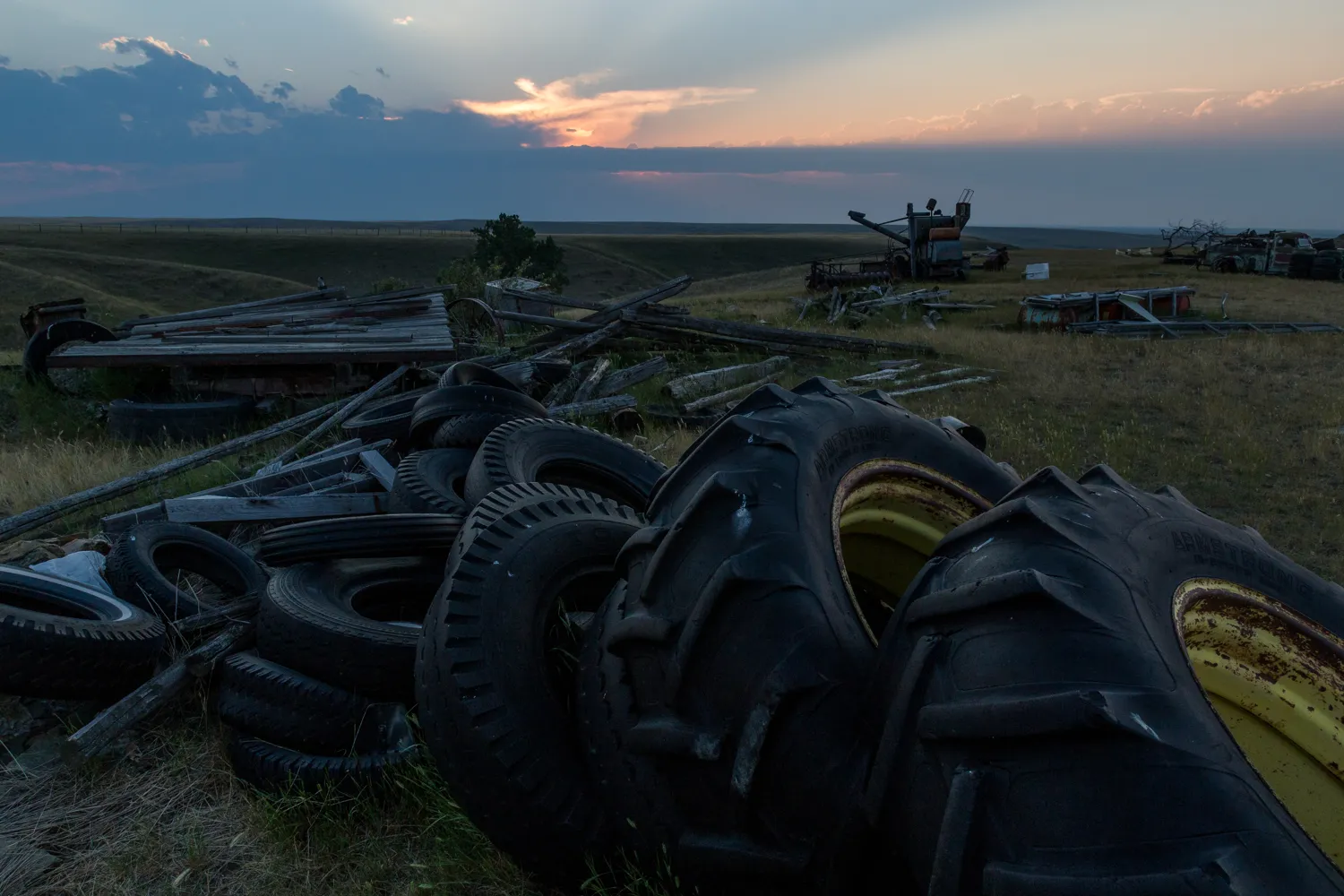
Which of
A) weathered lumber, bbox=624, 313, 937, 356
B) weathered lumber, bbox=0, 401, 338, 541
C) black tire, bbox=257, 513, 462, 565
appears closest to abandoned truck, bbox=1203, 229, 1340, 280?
weathered lumber, bbox=624, 313, 937, 356

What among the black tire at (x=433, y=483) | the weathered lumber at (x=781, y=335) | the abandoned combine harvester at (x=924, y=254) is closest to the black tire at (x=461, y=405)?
the black tire at (x=433, y=483)

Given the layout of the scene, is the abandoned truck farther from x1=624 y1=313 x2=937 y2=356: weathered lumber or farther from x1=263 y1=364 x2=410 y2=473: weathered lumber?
x1=263 y1=364 x2=410 y2=473: weathered lumber

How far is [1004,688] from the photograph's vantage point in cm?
182

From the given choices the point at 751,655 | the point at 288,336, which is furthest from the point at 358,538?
the point at 288,336

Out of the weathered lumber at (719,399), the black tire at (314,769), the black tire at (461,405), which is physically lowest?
the black tire at (314,769)

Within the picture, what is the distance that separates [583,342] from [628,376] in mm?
1781

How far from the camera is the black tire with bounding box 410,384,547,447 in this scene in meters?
6.54

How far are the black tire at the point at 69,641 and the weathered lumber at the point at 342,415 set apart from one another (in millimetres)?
3078

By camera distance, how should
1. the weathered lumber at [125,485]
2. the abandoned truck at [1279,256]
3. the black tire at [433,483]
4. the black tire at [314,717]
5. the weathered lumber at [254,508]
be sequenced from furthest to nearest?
the abandoned truck at [1279,256]
the weathered lumber at [125,485]
the weathered lumber at [254,508]
the black tire at [433,483]
the black tire at [314,717]

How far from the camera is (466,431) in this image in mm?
6262

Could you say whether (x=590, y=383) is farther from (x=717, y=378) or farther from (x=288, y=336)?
(x=288, y=336)

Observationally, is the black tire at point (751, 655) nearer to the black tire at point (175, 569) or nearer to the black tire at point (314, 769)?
the black tire at point (314, 769)

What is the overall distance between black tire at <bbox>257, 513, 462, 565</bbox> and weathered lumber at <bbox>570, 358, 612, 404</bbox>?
6.13 m

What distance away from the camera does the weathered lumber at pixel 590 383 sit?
10.5 m
